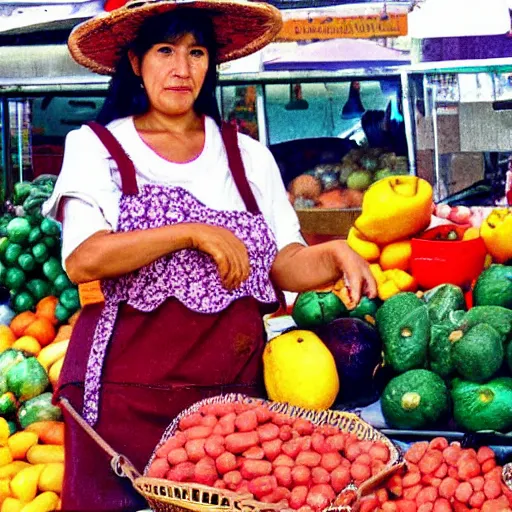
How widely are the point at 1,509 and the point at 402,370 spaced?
4.03ft

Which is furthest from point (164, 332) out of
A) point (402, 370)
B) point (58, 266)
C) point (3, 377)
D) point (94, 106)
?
point (94, 106)

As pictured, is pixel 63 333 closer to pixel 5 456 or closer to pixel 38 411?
pixel 38 411

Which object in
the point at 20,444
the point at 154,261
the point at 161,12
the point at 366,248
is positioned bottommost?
the point at 20,444

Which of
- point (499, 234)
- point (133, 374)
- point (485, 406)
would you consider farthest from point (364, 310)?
point (133, 374)

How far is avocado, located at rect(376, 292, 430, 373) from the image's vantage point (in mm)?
2623

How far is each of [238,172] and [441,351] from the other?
0.78 metres

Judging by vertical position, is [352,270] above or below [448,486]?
above

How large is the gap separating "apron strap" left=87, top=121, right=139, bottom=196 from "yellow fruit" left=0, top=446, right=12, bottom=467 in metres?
1.20

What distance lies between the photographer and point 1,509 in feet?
9.16

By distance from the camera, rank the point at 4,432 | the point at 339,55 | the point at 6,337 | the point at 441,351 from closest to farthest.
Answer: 1. the point at 441,351
2. the point at 4,432
3. the point at 6,337
4. the point at 339,55

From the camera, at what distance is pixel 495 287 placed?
2.77 metres

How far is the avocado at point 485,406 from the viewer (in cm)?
245

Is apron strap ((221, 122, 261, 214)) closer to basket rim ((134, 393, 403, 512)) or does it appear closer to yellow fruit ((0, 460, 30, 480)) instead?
basket rim ((134, 393, 403, 512))

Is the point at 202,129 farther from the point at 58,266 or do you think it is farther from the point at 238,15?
the point at 58,266
